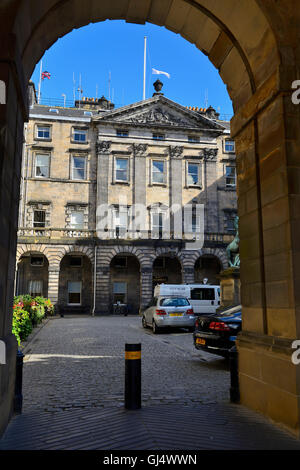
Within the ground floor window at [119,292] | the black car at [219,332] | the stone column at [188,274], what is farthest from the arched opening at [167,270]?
the black car at [219,332]

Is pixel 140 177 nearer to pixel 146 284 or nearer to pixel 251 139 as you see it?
pixel 146 284

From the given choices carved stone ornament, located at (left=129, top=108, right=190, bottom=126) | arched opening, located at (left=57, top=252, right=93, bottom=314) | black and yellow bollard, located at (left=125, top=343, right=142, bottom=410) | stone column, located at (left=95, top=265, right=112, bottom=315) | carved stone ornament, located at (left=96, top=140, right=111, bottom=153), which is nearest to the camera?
black and yellow bollard, located at (left=125, top=343, right=142, bottom=410)

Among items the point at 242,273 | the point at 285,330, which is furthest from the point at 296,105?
the point at 285,330

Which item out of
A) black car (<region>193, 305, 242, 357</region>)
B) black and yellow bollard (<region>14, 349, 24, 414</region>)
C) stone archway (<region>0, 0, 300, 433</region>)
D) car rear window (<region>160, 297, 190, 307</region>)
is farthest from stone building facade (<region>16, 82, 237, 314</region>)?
stone archway (<region>0, 0, 300, 433</region>)

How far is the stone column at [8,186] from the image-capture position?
446cm

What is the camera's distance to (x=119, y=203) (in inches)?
1422

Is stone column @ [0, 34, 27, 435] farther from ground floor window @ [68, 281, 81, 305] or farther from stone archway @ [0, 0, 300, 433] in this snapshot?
ground floor window @ [68, 281, 81, 305]

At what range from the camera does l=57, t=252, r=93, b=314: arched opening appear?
116 ft

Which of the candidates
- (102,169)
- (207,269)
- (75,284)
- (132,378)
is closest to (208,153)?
(102,169)

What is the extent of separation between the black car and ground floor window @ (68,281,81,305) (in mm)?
26895

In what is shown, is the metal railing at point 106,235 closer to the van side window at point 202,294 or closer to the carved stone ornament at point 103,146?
the carved stone ornament at point 103,146

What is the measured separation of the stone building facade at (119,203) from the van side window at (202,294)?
832cm

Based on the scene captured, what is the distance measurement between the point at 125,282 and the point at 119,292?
3.68ft
